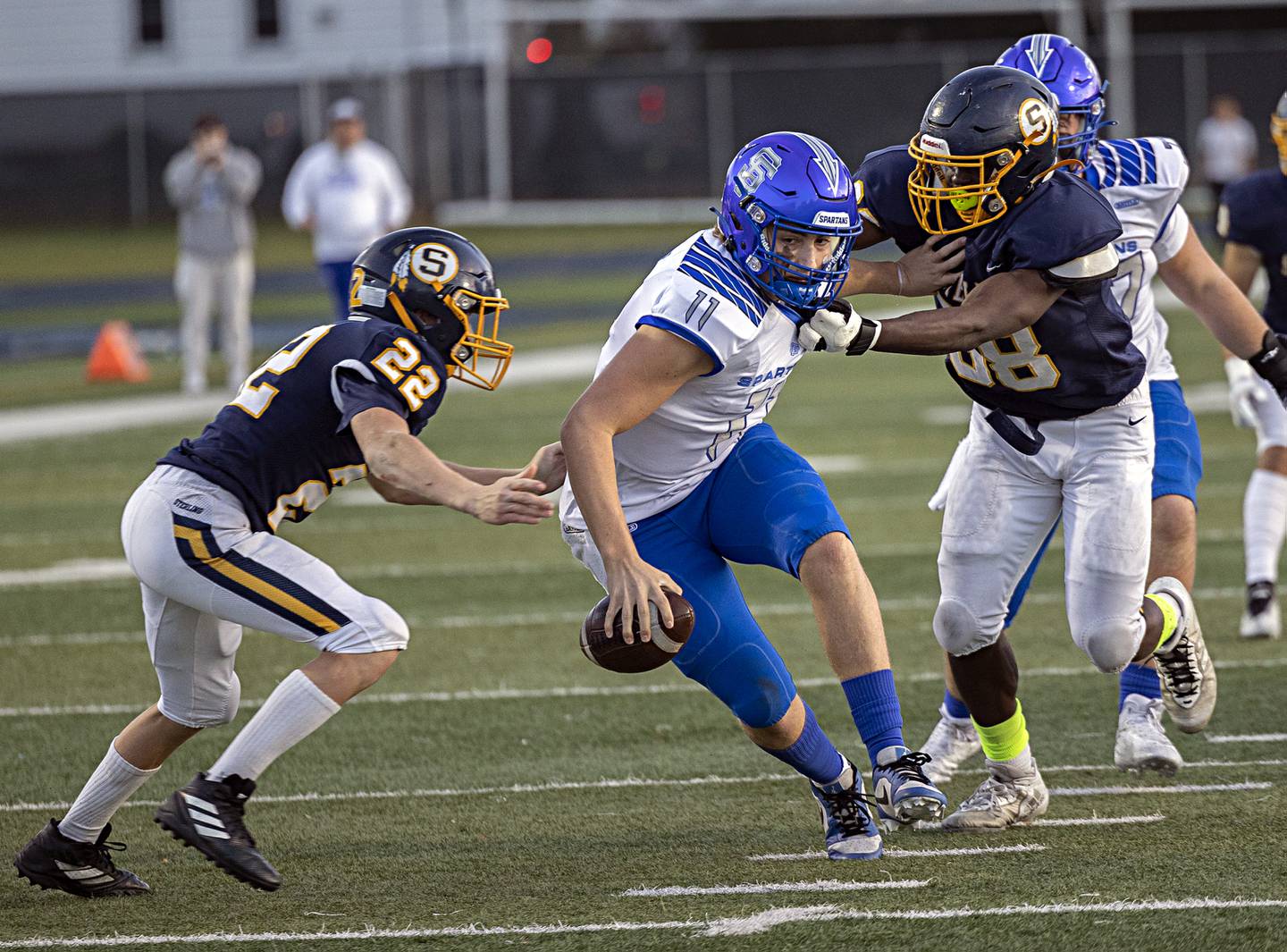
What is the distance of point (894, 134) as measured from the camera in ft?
91.7

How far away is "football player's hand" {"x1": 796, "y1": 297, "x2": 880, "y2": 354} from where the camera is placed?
13.7 feet

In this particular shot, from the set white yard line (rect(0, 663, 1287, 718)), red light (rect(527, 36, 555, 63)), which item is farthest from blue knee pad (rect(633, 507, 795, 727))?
red light (rect(527, 36, 555, 63))

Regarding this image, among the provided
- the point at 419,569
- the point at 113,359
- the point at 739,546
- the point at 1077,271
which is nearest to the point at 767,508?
the point at 739,546

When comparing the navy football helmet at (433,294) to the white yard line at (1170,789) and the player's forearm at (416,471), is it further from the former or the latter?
the white yard line at (1170,789)

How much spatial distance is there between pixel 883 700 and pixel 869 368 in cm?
1165

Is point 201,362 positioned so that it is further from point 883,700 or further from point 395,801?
point 883,700

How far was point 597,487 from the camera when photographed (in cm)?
392

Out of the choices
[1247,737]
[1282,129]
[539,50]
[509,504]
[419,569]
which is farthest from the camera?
[539,50]

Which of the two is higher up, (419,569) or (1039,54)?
(1039,54)

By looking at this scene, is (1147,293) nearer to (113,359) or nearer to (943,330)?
(943,330)

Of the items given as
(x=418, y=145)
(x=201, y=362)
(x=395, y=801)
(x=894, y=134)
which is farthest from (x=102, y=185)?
(x=395, y=801)

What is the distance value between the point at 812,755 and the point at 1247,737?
1.62 meters

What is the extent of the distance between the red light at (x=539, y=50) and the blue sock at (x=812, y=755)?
32.1 metres

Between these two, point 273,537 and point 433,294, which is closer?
point 273,537
